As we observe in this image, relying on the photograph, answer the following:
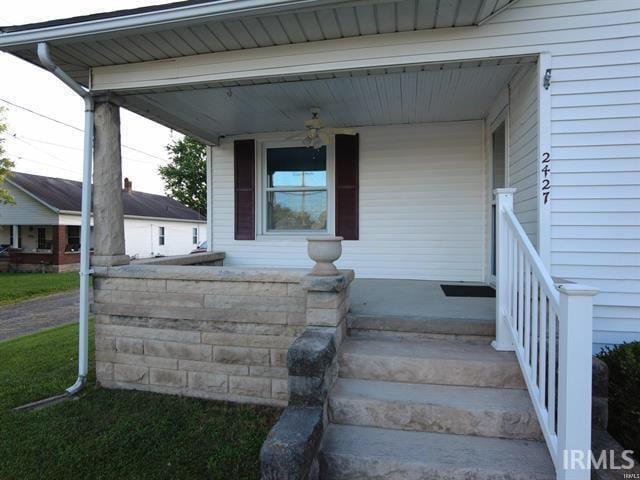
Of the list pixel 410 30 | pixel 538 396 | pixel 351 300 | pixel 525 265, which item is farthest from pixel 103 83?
pixel 538 396

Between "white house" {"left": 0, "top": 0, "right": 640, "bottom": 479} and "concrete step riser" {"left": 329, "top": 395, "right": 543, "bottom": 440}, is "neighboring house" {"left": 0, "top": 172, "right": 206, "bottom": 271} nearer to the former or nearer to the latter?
"white house" {"left": 0, "top": 0, "right": 640, "bottom": 479}

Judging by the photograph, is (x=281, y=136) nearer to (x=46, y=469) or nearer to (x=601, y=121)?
(x=601, y=121)

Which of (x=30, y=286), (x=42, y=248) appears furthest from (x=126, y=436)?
(x=42, y=248)

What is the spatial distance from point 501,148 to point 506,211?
2.42m

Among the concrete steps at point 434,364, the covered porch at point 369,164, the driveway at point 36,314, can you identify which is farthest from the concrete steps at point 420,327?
the driveway at point 36,314

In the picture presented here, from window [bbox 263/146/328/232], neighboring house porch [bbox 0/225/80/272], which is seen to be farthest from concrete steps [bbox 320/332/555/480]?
neighboring house porch [bbox 0/225/80/272]

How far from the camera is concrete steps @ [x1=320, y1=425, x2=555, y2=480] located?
6.02 ft

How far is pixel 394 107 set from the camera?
436 centimetres

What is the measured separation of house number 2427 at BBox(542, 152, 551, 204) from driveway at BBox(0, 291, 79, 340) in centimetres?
801

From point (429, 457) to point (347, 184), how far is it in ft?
12.4

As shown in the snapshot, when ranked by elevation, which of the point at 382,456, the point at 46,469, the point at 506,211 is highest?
the point at 506,211

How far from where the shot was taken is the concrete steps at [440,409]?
6.88 ft

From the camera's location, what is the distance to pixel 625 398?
7.05ft

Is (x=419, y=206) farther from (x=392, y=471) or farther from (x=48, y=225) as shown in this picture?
(x=48, y=225)
